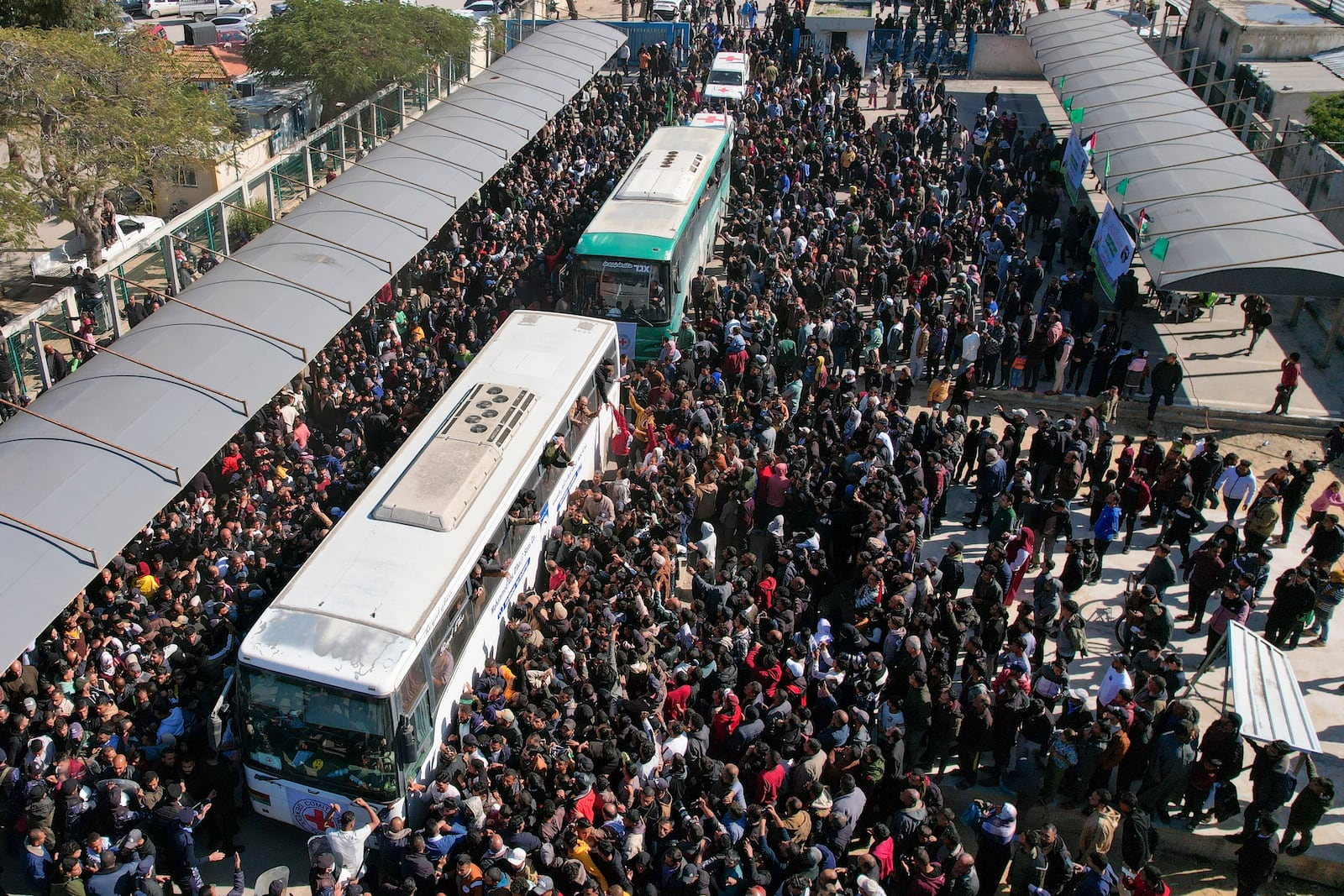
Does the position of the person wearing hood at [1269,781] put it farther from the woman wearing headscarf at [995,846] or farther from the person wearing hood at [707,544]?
the person wearing hood at [707,544]

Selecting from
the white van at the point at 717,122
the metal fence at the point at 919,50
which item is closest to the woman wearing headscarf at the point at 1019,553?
the white van at the point at 717,122

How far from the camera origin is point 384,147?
72.0 feet

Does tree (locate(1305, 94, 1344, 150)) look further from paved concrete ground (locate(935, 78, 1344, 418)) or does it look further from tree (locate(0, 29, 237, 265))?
tree (locate(0, 29, 237, 265))

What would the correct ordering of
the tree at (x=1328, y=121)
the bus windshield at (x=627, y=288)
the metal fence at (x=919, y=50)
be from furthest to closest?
1. the metal fence at (x=919, y=50)
2. the tree at (x=1328, y=121)
3. the bus windshield at (x=627, y=288)

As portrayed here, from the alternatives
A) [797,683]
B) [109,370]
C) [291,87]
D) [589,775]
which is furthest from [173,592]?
[291,87]

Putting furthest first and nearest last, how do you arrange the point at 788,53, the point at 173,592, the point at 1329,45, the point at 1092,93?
the point at 788,53, the point at 1329,45, the point at 1092,93, the point at 173,592

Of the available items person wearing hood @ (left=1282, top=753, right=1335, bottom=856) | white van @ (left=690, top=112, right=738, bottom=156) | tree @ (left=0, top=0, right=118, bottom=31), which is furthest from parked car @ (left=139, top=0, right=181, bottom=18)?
person wearing hood @ (left=1282, top=753, right=1335, bottom=856)

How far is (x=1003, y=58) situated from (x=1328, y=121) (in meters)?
15.8

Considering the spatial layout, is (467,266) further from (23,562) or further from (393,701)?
(393,701)

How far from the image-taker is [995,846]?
9375mm

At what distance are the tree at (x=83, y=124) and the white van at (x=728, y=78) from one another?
1369 centimetres

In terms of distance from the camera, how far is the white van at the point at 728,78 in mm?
31625

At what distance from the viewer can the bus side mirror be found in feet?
32.3

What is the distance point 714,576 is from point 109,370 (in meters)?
7.85
